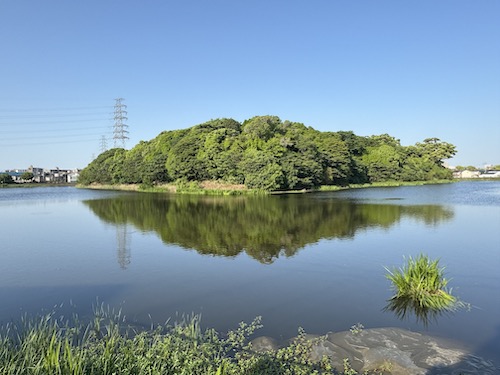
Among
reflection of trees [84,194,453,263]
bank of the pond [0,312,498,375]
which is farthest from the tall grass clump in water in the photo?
reflection of trees [84,194,453,263]

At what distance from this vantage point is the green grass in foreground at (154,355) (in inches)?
170

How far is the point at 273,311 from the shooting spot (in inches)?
327

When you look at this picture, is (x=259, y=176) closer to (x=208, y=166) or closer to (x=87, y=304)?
(x=208, y=166)

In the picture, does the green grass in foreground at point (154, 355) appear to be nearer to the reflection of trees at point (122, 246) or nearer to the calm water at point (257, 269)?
the calm water at point (257, 269)

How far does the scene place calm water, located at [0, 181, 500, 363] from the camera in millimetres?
7967

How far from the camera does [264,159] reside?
53969 millimetres

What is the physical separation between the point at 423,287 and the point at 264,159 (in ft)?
150

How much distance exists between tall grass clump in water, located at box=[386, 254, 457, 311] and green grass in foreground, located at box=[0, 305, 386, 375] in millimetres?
3708

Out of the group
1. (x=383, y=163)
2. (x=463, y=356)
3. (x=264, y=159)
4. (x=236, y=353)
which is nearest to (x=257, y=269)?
(x=236, y=353)

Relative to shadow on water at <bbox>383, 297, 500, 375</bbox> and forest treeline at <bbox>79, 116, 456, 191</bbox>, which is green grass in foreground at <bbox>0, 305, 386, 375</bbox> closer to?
shadow on water at <bbox>383, 297, 500, 375</bbox>

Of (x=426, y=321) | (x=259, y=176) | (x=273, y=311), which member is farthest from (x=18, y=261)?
(x=259, y=176)

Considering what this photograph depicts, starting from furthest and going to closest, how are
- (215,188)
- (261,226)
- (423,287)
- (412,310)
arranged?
(215,188) → (261,226) → (423,287) → (412,310)

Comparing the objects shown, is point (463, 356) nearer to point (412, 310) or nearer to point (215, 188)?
point (412, 310)

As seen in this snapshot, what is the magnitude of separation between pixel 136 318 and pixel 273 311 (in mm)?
3300
